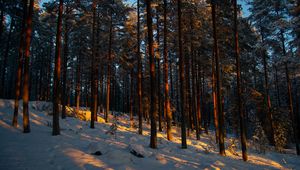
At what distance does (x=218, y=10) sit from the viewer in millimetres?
18844

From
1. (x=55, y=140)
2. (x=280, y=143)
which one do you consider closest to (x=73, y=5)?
(x=55, y=140)

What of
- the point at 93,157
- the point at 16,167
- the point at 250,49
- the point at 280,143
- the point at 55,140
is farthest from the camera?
the point at 250,49

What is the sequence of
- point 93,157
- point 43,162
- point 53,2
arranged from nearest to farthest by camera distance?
point 43,162 → point 93,157 → point 53,2

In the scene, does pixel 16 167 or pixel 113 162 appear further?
pixel 113 162

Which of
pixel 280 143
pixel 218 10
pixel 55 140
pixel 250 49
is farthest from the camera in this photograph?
pixel 250 49

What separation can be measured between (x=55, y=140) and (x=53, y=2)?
9.71m

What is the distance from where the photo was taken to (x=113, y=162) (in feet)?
26.9

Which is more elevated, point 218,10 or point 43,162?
point 218,10

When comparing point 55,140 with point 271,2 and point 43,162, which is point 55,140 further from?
point 271,2

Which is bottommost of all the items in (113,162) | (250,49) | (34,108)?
(113,162)

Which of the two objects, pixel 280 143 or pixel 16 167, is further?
pixel 280 143

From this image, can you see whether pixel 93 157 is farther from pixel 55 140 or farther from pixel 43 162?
pixel 55 140

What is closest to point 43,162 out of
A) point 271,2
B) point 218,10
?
point 218,10

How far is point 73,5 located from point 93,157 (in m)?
11.9
